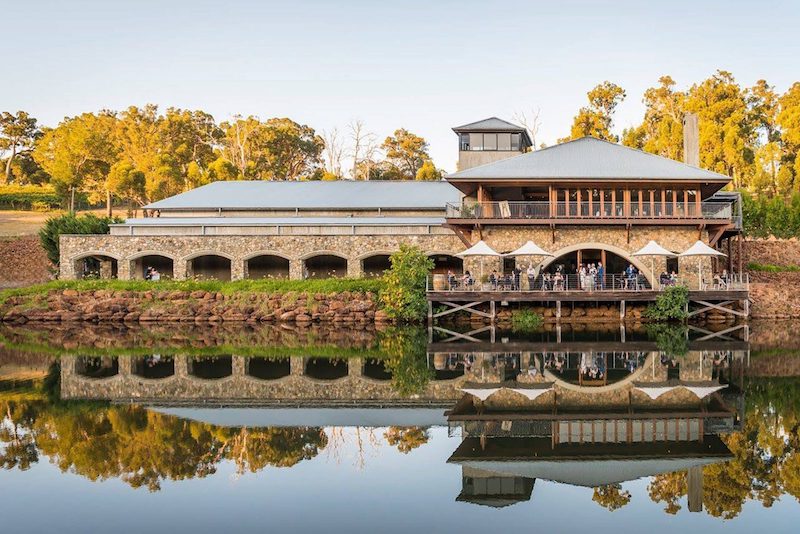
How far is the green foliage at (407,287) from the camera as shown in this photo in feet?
99.8

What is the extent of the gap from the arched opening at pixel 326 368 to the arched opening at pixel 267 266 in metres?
17.8

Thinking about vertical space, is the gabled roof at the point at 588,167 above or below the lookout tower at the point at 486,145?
below

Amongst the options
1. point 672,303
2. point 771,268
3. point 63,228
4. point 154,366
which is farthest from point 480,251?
point 63,228

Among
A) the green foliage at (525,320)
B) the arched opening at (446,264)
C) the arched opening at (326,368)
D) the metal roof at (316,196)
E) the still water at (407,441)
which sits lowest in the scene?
the still water at (407,441)

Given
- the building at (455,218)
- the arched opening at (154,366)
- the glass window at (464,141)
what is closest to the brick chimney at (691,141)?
the building at (455,218)

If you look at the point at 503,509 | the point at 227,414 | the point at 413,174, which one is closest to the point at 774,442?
the point at 503,509

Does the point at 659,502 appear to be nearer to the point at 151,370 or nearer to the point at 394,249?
the point at 151,370

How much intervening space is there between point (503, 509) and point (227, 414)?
23.5 feet

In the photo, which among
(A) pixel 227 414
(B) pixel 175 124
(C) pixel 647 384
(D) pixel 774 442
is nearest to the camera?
(D) pixel 774 442

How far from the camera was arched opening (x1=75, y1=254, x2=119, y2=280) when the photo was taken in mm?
37188

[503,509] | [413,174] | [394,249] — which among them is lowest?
[503,509]

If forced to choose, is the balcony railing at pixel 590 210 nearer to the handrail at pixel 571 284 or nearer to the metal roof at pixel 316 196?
the handrail at pixel 571 284

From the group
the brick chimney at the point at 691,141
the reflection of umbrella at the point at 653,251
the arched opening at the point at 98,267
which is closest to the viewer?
the reflection of umbrella at the point at 653,251

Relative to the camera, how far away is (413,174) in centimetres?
7156
